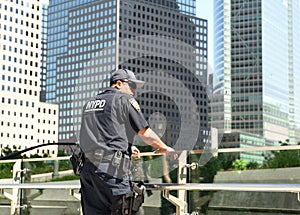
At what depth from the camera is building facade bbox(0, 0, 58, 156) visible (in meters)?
83.6

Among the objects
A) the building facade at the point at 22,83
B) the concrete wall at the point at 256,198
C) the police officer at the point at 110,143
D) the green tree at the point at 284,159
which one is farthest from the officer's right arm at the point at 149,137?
the building facade at the point at 22,83

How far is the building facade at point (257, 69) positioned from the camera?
8762cm

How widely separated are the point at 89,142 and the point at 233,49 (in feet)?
299

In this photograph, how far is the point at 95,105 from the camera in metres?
2.85

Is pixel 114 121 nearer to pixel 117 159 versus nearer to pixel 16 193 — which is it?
pixel 117 159

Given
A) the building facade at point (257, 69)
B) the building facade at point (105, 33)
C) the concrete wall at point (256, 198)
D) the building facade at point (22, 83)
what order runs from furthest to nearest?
the building facade at point (257, 69) → the building facade at point (105, 33) → the building facade at point (22, 83) → the concrete wall at point (256, 198)

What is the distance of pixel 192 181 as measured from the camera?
3.57 metres

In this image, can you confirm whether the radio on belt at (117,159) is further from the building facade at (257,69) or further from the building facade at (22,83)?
the building facade at (257,69)

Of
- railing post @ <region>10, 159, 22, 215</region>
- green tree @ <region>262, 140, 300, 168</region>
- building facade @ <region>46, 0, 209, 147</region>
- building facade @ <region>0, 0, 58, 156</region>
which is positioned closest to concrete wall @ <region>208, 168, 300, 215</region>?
green tree @ <region>262, 140, 300, 168</region>

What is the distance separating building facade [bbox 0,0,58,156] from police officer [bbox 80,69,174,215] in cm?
8084

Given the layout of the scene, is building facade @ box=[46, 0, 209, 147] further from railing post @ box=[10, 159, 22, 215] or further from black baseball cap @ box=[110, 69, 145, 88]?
black baseball cap @ box=[110, 69, 145, 88]

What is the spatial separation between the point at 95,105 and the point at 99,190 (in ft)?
1.50

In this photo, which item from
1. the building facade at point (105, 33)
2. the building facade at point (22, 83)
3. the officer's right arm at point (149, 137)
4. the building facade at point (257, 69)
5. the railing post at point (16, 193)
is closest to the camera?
the officer's right arm at point (149, 137)

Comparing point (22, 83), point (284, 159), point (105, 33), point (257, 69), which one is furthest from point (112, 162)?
point (105, 33)
